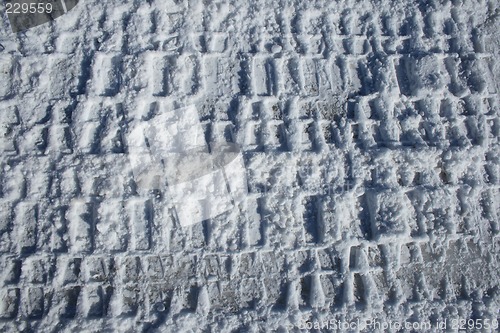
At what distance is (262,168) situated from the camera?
44.4 inches

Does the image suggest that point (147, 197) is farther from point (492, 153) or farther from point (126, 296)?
point (492, 153)

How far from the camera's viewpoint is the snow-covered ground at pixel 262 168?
3.44 feet

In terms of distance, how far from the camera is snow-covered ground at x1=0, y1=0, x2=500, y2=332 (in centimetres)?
105

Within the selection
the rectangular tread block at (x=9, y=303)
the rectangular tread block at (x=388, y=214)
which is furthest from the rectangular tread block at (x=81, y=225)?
the rectangular tread block at (x=388, y=214)

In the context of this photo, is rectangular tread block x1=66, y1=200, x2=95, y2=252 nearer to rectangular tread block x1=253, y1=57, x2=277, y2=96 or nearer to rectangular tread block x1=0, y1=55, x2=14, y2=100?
rectangular tread block x1=0, y1=55, x2=14, y2=100

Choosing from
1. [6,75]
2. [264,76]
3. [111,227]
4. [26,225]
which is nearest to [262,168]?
[264,76]

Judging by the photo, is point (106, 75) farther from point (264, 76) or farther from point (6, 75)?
point (264, 76)

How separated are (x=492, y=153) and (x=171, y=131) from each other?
2.85 ft

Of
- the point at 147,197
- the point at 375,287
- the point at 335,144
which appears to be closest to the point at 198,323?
the point at 147,197

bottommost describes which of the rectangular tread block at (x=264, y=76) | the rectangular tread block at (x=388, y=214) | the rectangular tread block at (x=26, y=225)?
the rectangular tread block at (x=388, y=214)

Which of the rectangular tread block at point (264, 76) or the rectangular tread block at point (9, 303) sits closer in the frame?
the rectangular tread block at point (9, 303)

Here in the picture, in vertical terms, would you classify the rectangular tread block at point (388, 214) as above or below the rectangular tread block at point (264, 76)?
below

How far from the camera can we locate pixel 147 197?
1.09 m

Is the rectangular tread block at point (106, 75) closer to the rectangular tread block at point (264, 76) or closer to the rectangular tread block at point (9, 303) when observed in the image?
the rectangular tread block at point (264, 76)
